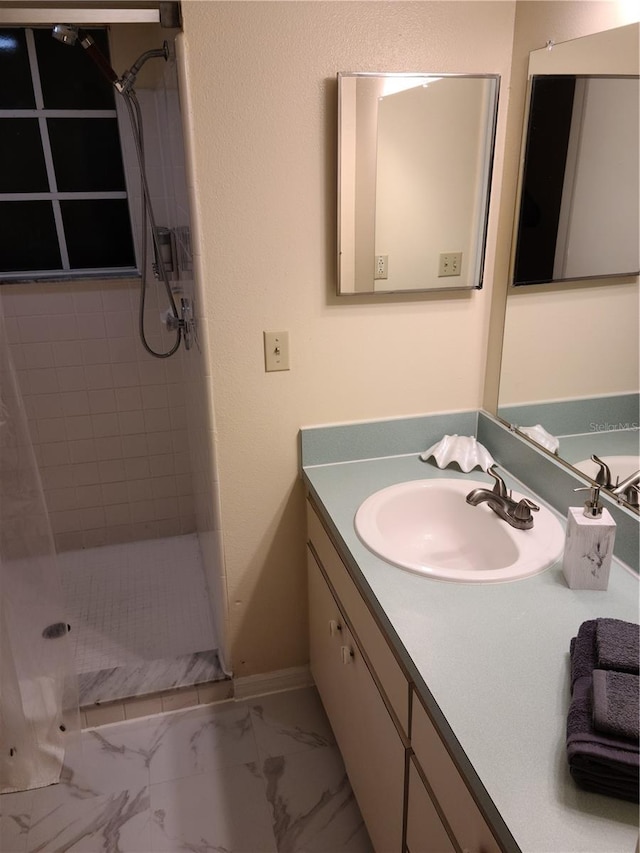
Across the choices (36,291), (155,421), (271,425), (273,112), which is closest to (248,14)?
(273,112)

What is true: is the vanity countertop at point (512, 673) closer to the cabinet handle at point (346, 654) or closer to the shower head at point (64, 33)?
the cabinet handle at point (346, 654)

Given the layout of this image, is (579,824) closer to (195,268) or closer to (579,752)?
(579,752)

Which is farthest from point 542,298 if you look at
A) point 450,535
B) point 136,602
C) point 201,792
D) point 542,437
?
point 136,602

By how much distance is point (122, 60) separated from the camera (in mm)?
2359

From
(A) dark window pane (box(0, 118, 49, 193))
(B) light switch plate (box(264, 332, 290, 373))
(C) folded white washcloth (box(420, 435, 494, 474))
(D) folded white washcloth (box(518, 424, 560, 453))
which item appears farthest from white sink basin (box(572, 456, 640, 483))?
(A) dark window pane (box(0, 118, 49, 193))

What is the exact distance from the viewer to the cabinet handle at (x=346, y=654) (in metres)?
1.54

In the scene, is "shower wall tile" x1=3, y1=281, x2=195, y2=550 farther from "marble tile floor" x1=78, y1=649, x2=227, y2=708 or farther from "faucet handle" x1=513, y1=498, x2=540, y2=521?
"faucet handle" x1=513, y1=498, x2=540, y2=521

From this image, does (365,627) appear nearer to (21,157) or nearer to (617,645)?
(617,645)

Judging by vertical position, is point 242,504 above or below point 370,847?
above

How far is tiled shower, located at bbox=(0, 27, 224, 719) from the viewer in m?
2.21

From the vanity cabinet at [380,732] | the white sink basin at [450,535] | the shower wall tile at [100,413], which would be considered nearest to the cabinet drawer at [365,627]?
the vanity cabinet at [380,732]

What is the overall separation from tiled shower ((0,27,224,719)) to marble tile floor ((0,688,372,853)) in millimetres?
166

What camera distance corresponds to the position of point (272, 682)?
213 cm

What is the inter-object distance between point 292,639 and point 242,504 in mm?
538
